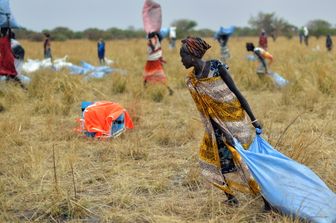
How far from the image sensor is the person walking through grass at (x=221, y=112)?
11.9ft

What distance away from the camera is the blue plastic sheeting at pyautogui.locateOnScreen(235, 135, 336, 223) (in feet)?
11.2

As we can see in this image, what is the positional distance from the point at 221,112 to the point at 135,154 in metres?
2.09

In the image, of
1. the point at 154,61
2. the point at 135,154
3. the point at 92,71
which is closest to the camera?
the point at 135,154

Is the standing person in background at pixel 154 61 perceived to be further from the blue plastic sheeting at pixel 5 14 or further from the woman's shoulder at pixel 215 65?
the woman's shoulder at pixel 215 65

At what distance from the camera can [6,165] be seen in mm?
5242

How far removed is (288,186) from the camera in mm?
3457

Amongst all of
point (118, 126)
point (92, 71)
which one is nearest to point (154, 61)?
point (92, 71)

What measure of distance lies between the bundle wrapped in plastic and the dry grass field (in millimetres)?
1318

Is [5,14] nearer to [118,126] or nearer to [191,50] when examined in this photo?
[118,126]

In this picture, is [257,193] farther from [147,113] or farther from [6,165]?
[147,113]

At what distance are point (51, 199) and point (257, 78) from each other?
725 centimetres

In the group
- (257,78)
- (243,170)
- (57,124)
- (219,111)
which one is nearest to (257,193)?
(243,170)

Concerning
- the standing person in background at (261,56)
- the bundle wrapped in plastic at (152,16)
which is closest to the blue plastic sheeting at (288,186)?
the standing person in background at (261,56)

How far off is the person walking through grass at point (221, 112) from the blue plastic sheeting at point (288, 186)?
0.09 m
